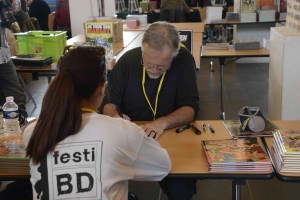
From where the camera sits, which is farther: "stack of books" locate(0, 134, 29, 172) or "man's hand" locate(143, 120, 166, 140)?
"man's hand" locate(143, 120, 166, 140)

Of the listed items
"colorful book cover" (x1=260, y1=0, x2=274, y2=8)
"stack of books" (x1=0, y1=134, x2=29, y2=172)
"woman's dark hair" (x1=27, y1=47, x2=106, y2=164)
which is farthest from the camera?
"colorful book cover" (x1=260, y1=0, x2=274, y2=8)

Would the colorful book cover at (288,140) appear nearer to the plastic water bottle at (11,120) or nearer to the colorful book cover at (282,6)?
the plastic water bottle at (11,120)

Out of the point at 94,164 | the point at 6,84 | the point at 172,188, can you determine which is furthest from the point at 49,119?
the point at 6,84

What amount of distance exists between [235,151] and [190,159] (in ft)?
0.62

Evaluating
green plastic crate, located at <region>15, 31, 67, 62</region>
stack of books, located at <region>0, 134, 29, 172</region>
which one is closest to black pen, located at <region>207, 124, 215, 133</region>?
stack of books, located at <region>0, 134, 29, 172</region>

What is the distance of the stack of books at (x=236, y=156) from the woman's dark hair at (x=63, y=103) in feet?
1.95

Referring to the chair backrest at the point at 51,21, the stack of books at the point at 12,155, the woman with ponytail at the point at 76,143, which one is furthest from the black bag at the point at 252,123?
the chair backrest at the point at 51,21

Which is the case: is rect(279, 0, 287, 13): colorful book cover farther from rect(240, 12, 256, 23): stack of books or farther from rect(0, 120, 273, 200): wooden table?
rect(0, 120, 273, 200): wooden table

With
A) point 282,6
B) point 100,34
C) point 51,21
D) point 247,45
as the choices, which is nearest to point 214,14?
point 282,6

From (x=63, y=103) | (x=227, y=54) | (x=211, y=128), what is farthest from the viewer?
(x=227, y=54)

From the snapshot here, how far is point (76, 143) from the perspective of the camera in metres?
1.50

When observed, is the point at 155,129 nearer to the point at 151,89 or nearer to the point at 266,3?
the point at 151,89

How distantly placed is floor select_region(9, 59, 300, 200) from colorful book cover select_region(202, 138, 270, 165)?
1.16 metres

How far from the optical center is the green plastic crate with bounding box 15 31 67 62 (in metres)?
3.81
